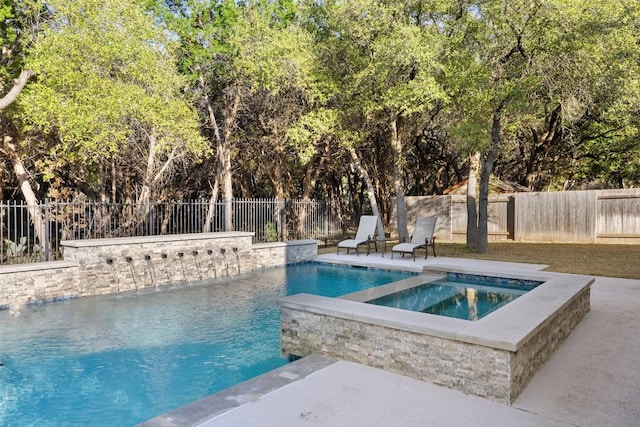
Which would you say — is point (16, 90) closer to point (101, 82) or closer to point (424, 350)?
point (101, 82)

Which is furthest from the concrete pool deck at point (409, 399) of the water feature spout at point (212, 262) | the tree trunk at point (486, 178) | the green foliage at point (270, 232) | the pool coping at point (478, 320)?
the green foliage at point (270, 232)

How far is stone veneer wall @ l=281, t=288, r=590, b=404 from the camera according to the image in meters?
3.61

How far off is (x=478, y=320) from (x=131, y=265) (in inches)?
292

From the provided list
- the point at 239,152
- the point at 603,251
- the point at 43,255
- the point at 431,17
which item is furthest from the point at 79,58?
the point at 603,251

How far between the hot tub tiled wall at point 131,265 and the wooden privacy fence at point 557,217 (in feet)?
26.4

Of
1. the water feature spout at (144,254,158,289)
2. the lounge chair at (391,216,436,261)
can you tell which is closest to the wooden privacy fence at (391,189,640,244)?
the lounge chair at (391,216,436,261)

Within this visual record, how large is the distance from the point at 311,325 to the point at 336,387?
1033 mm

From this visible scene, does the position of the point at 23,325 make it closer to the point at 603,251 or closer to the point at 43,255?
the point at 43,255

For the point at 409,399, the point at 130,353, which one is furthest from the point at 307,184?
the point at 409,399

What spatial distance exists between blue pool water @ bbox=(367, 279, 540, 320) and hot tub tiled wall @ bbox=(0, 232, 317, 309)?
5241mm

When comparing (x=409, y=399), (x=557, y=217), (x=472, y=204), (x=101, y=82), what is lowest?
(x=409, y=399)

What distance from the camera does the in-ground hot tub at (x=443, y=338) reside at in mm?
3625

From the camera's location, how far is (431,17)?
12.7 meters

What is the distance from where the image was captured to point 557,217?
48.8 feet
